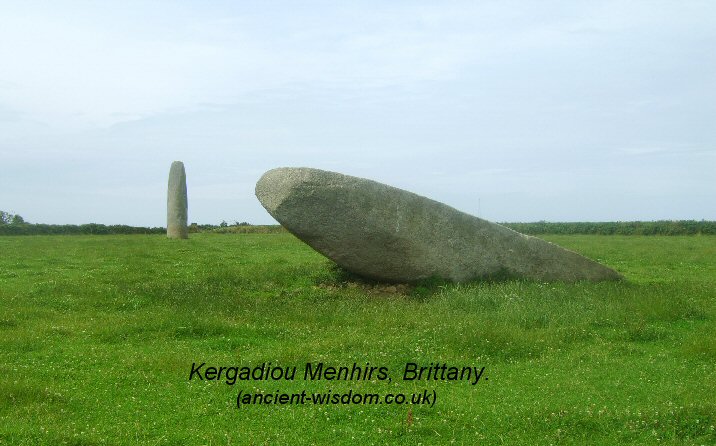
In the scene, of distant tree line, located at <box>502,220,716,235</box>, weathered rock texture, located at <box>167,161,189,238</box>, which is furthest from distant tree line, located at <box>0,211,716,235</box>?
weathered rock texture, located at <box>167,161,189,238</box>

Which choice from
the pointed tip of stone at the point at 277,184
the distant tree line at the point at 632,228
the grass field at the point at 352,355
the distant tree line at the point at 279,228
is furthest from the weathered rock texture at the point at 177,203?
the distant tree line at the point at 632,228

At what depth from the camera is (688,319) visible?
13.2 meters

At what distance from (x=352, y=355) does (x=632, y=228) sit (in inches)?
1848

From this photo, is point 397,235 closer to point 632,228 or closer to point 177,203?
point 177,203

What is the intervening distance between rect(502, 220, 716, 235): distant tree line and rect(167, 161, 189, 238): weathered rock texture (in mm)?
26333

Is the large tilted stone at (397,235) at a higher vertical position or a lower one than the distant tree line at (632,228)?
lower

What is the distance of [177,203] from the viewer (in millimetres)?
33875

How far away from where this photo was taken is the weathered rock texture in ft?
111

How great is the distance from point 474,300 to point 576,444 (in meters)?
7.04

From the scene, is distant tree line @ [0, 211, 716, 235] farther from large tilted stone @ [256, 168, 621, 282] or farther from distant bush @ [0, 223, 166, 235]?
large tilted stone @ [256, 168, 621, 282]

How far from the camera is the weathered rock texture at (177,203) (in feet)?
111

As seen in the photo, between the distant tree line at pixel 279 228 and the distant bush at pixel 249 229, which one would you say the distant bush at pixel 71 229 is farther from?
the distant bush at pixel 249 229

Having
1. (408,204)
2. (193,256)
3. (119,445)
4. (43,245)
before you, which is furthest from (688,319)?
(43,245)

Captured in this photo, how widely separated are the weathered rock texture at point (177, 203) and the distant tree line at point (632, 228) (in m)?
26.3
